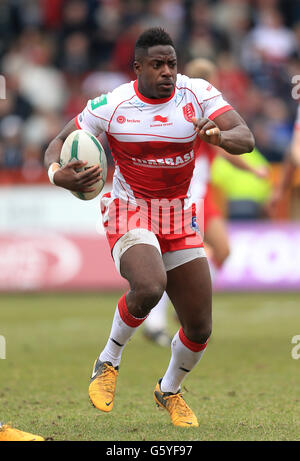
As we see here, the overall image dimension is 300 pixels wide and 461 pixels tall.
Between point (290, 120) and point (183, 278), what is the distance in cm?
1073

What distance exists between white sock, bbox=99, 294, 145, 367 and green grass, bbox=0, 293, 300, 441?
1.33 feet

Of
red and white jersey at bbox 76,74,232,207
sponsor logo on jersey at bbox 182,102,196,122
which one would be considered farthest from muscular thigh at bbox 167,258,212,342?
sponsor logo on jersey at bbox 182,102,196,122

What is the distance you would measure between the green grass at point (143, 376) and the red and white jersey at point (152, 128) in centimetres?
151

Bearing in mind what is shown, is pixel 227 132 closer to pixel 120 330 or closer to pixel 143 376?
pixel 120 330

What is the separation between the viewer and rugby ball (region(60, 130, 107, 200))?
5.40m

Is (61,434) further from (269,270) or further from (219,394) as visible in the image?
(269,270)

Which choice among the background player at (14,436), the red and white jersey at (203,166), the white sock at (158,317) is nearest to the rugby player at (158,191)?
the background player at (14,436)

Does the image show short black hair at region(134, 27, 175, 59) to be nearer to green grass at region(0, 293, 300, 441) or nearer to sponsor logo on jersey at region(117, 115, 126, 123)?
sponsor logo on jersey at region(117, 115, 126, 123)

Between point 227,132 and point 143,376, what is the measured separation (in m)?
2.81

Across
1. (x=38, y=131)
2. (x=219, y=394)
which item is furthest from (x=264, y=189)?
(x=219, y=394)

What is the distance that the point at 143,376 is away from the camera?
7.32 meters

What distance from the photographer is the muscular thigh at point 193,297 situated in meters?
5.49

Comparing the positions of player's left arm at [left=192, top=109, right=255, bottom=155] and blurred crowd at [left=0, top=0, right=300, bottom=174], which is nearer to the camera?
player's left arm at [left=192, top=109, right=255, bottom=155]

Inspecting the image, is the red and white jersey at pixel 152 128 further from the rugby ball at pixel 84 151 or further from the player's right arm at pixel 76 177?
the player's right arm at pixel 76 177
